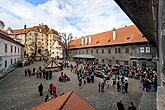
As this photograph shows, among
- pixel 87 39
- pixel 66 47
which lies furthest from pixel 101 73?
pixel 66 47

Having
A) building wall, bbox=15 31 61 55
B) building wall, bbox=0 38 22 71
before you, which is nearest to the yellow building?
building wall, bbox=15 31 61 55

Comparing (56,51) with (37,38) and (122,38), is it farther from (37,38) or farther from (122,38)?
(122,38)

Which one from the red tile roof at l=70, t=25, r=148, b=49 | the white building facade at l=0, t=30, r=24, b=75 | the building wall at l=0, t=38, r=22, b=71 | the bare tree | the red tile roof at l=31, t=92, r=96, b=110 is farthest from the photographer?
the bare tree

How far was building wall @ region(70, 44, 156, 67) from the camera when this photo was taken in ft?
114

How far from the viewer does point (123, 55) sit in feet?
135

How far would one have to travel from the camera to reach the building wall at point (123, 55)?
34781 mm

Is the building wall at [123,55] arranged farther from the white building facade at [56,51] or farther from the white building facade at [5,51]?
the white building facade at [56,51]

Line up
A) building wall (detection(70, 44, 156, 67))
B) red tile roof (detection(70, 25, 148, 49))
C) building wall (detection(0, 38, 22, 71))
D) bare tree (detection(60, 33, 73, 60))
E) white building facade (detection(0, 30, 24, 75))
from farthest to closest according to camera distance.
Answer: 1. bare tree (detection(60, 33, 73, 60))
2. red tile roof (detection(70, 25, 148, 49))
3. building wall (detection(70, 44, 156, 67))
4. building wall (detection(0, 38, 22, 71))
5. white building facade (detection(0, 30, 24, 75))

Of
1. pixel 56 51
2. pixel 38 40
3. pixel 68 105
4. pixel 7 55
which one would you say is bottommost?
pixel 68 105

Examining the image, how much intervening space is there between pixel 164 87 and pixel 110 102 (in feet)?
27.7

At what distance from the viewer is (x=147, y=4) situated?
7598 millimetres

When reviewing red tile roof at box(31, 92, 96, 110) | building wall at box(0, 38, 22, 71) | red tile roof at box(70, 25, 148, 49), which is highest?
red tile roof at box(70, 25, 148, 49)

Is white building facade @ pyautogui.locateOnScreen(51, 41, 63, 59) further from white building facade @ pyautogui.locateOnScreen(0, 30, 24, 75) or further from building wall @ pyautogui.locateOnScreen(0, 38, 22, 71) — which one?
white building facade @ pyautogui.locateOnScreen(0, 30, 24, 75)

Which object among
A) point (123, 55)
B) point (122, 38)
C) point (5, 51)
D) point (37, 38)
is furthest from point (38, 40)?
point (5, 51)
